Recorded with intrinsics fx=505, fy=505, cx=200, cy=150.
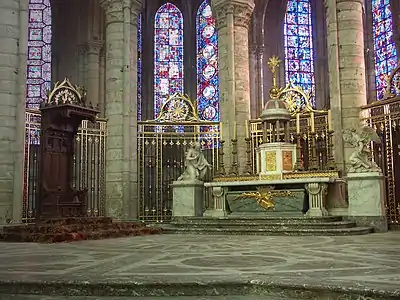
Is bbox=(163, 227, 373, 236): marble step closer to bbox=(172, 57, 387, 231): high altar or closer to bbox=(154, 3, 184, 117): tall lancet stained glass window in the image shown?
bbox=(172, 57, 387, 231): high altar

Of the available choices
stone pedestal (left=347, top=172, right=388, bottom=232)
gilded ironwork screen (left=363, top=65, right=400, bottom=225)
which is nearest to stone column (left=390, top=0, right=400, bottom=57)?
gilded ironwork screen (left=363, top=65, right=400, bottom=225)

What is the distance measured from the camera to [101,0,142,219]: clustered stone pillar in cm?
1578

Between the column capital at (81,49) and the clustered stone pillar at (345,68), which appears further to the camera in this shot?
the column capital at (81,49)

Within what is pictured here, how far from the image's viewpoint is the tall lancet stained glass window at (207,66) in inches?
992

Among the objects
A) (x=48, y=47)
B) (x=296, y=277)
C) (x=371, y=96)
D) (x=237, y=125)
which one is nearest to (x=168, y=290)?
(x=296, y=277)

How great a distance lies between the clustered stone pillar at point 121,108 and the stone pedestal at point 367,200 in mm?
6864

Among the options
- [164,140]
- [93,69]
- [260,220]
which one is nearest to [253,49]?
[93,69]

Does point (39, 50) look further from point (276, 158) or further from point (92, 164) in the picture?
point (276, 158)

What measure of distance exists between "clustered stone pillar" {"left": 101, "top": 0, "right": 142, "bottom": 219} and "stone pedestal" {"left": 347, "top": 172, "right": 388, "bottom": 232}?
270 inches

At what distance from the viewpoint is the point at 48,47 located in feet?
78.0

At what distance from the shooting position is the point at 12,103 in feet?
42.5

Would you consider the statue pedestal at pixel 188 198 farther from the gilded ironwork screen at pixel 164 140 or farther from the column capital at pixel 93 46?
the column capital at pixel 93 46

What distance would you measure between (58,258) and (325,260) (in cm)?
342

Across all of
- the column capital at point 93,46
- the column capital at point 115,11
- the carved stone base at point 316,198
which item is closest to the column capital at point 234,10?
the column capital at point 115,11
